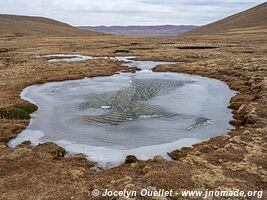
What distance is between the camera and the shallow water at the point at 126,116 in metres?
26.8

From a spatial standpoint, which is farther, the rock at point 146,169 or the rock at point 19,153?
the rock at point 19,153

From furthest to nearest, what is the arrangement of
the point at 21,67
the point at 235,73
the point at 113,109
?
the point at 21,67 < the point at 235,73 < the point at 113,109

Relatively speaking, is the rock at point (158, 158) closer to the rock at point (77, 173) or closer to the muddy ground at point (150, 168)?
the muddy ground at point (150, 168)

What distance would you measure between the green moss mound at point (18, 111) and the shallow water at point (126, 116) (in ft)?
3.33

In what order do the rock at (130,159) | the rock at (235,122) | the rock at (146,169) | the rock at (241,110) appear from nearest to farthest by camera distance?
the rock at (146,169) → the rock at (130,159) → the rock at (235,122) → the rock at (241,110)

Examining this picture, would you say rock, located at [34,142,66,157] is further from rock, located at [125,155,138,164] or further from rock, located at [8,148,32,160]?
rock, located at [125,155,138,164]

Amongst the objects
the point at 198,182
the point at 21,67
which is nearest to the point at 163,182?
the point at 198,182

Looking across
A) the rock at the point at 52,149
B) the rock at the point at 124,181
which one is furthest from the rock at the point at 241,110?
the rock at the point at 52,149

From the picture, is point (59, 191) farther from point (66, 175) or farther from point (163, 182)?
point (163, 182)

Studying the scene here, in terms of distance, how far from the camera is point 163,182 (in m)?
19.3

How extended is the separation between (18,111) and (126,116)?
1087 centimetres

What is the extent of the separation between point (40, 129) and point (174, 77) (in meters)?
32.5

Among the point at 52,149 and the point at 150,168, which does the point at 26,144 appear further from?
Answer: the point at 150,168

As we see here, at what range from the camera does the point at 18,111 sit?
1377 inches
